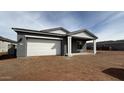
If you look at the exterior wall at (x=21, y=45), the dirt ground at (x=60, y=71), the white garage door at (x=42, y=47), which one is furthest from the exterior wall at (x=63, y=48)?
the dirt ground at (x=60, y=71)

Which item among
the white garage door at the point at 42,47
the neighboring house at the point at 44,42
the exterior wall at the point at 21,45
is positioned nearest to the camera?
the exterior wall at the point at 21,45

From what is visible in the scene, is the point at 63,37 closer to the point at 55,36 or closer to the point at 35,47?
the point at 55,36

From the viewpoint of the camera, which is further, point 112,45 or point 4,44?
point 112,45

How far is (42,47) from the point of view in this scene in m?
13.5

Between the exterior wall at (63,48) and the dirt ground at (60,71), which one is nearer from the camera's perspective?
the dirt ground at (60,71)

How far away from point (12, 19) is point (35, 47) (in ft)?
17.6

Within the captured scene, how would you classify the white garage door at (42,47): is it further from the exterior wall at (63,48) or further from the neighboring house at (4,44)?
→ the neighboring house at (4,44)

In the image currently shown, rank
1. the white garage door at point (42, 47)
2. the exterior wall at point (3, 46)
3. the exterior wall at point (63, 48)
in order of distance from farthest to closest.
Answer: the exterior wall at point (3, 46)
the exterior wall at point (63, 48)
the white garage door at point (42, 47)

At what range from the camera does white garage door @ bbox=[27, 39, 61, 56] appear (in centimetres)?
1250

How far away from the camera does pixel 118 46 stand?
33688 millimetres

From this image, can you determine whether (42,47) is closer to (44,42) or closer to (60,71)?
(44,42)

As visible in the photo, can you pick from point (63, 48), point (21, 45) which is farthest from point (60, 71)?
point (63, 48)

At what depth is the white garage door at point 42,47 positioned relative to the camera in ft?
41.0
